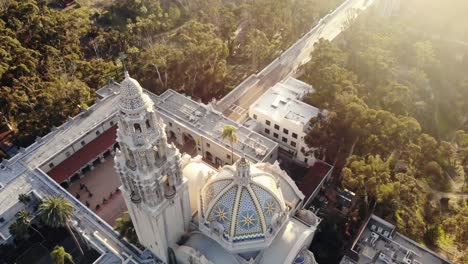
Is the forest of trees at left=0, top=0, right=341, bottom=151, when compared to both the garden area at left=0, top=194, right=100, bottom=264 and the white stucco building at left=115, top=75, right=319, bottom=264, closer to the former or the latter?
the garden area at left=0, top=194, right=100, bottom=264

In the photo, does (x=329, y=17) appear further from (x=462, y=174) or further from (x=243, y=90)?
(x=462, y=174)

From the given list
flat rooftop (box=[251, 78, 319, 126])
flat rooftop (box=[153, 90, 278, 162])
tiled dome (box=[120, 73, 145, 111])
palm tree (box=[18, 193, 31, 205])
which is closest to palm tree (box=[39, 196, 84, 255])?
palm tree (box=[18, 193, 31, 205])

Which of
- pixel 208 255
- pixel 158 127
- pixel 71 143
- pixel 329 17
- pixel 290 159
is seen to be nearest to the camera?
pixel 158 127

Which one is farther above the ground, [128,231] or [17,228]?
[128,231]

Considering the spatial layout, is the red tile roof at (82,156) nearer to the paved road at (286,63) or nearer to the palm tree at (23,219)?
the palm tree at (23,219)

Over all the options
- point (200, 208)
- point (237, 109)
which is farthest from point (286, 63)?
point (200, 208)

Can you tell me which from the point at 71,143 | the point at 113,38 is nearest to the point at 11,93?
the point at 71,143

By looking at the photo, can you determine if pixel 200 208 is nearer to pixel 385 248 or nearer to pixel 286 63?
pixel 385 248
